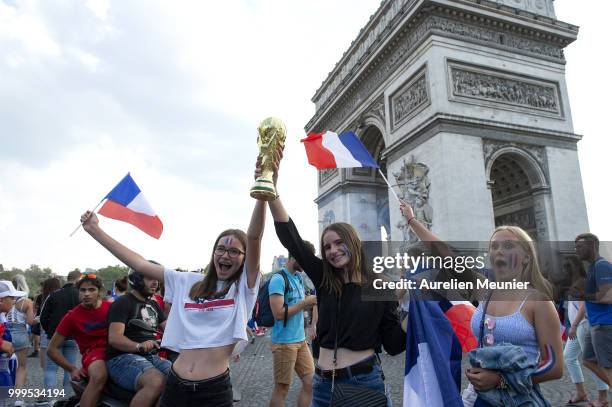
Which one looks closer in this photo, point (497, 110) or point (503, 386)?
point (503, 386)

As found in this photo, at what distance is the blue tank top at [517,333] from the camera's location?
1.98m

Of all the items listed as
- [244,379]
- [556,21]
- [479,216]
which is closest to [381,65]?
[556,21]

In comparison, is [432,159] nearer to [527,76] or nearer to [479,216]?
[479,216]

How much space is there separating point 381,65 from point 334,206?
739 cm

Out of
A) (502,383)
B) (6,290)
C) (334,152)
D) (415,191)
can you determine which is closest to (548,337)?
(502,383)

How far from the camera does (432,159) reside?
14.5 metres

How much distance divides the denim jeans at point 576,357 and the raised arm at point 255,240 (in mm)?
4041

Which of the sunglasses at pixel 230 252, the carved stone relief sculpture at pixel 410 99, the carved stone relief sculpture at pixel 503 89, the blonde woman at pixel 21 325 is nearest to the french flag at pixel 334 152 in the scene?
the sunglasses at pixel 230 252

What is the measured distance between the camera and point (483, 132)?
48.7ft

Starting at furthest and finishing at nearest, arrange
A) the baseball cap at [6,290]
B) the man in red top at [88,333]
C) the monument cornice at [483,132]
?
the monument cornice at [483,132] < the baseball cap at [6,290] < the man in red top at [88,333]

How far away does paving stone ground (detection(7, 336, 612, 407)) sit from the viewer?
5199 millimetres

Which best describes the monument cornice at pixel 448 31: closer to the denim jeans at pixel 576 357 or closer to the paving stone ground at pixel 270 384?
the paving stone ground at pixel 270 384

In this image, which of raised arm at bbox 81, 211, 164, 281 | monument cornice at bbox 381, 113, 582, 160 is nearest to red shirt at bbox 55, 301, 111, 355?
raised arm at bbox 81, 211, 164, 281

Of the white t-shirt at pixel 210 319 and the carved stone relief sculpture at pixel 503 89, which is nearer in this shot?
the white t-shirt at pixel 210 319
